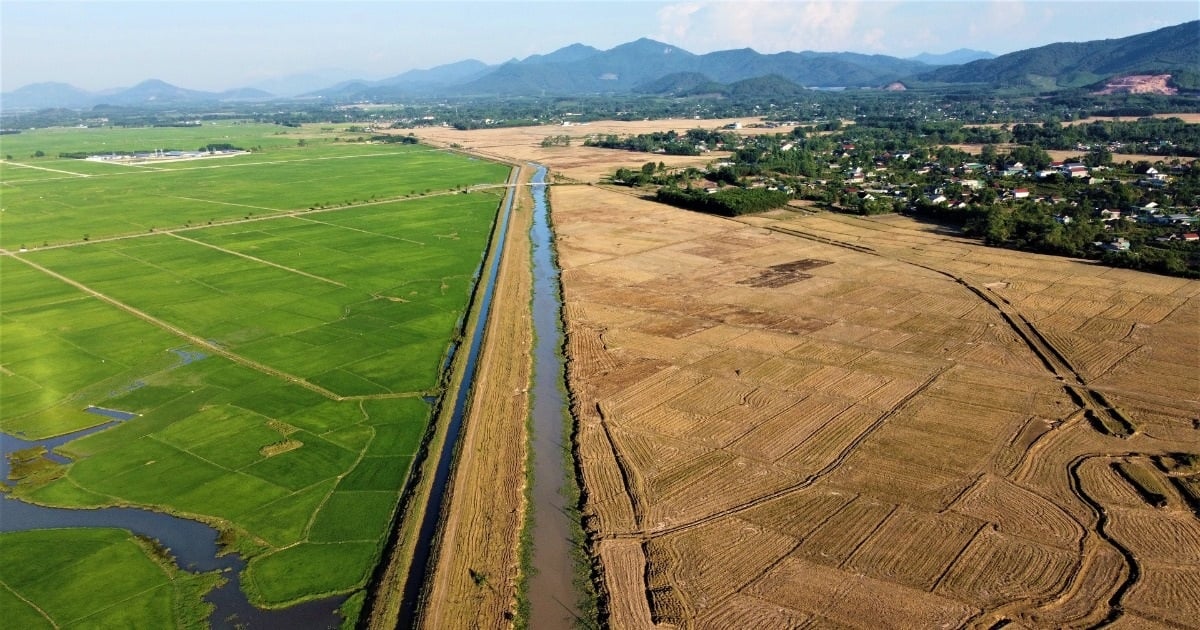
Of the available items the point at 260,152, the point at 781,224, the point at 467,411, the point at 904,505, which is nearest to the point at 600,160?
the point at 781,224

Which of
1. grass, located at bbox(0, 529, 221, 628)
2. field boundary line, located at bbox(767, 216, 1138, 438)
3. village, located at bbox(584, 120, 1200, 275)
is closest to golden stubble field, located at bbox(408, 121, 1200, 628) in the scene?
field boundary line, located at bbox(767, 216, 1138, 438)

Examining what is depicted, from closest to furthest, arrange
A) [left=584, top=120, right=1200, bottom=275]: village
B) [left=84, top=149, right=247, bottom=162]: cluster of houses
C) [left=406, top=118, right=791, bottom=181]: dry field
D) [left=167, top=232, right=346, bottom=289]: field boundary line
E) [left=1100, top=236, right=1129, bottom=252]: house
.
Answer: [left=167, top=232, right=346, bottom=289]: field boundary line → [left=1100, top=236, right=1129, bottom=252]: house → [left=584, top=120, right=1200, bottom=275]: village → [left=406, top=118, right=791, bottom=181]: dry field → [left=84, top=149, right=247, bottom=162]: cluster of houses

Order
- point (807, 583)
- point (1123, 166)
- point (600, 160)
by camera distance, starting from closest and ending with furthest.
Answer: point (807, 583)
point (1123, 166)
point (600, 160)

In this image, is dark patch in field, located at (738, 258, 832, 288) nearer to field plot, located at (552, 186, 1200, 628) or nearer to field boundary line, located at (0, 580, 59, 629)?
field plot, located at (552, 186, 1200, 628)

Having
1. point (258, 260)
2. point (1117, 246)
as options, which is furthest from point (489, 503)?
point (1117, 246)

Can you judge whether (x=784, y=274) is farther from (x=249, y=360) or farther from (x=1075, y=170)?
(x=1075, y=170)

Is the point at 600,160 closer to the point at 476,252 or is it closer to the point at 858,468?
the point at 476,252
